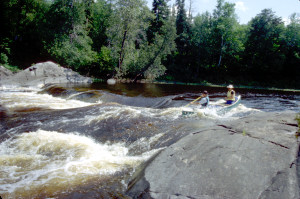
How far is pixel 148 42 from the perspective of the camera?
118 feet

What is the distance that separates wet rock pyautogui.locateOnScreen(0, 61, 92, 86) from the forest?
306 centimetres

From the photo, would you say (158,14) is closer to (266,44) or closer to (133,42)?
(133,42)

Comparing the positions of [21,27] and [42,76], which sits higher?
[21,27]

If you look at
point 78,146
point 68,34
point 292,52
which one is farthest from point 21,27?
point 292,52

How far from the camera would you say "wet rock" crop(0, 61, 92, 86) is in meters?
19.4

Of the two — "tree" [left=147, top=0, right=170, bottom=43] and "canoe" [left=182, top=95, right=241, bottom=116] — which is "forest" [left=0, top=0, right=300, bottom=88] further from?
"canoe" [left=182, top=95, right=241, bottom=116]

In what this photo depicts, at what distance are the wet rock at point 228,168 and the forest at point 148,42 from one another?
22248 mm

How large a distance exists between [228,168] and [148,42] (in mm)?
34745

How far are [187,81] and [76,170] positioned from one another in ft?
102

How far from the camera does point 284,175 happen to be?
10.4ft

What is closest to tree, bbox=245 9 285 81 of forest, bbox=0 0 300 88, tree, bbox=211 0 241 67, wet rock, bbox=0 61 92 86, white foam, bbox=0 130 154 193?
forest, bbox=0 0 300 88

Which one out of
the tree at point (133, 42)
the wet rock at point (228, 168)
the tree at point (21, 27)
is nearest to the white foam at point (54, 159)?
the wet rock at point (228, 168)

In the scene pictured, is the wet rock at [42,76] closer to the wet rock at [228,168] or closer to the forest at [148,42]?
the forest at [148,42]

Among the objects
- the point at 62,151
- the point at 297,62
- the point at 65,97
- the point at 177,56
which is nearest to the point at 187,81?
the point at 177,56
